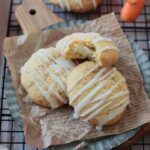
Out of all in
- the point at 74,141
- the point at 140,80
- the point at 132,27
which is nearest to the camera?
the point at 74,141

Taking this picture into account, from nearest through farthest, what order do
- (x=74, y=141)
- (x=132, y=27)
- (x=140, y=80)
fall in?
(x=74, y=141), (x=140, y=80), (x=132, y=27)

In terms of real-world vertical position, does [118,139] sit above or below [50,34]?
below

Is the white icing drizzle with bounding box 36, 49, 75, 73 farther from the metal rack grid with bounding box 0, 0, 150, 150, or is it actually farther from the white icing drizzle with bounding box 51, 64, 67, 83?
the metal rack grid with bounding box 0, 0, 150, 150

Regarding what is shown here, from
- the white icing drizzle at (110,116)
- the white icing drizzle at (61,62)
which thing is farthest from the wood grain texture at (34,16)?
the white icing drizzle at (110,116)

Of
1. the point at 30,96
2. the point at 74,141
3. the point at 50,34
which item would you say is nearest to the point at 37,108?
the point at 30,96

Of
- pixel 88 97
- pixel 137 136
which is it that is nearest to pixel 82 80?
pixel 88 97

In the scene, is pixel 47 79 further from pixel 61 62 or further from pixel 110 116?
pixel 110 116

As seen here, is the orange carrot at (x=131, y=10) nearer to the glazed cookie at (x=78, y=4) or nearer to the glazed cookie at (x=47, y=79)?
the glazed cookie at (x=78, y=4)

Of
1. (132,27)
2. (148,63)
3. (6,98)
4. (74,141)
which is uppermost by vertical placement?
(132,27)

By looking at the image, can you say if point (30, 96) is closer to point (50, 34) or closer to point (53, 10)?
point (50, 34)
